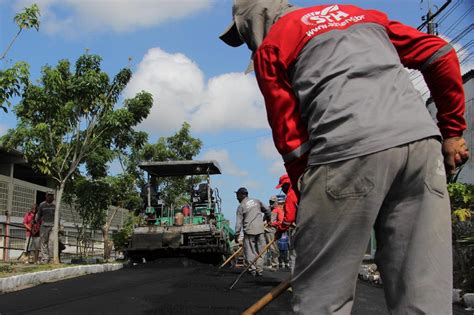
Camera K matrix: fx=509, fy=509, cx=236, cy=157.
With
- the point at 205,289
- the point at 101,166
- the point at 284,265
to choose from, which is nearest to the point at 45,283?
the point at 205,289

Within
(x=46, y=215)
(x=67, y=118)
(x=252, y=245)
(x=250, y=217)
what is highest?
(x=67, y=118)

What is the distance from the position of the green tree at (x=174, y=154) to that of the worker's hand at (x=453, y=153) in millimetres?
19120

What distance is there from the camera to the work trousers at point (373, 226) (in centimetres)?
161

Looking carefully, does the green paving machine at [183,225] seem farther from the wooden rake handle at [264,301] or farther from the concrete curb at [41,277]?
the wooden rake handle at [264,301]

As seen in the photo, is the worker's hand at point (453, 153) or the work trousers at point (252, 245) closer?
the worker's hand at point (453, 153)

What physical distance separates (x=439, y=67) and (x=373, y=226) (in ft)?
2.14

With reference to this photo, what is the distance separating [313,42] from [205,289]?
200 inches

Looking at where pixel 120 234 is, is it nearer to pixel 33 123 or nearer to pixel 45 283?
pixel 33 123

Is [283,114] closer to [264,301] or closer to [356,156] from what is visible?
[356,156]

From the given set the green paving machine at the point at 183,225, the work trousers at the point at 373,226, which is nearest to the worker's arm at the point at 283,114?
the work trousers at the point at 373,226

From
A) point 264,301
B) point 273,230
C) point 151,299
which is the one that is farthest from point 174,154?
point 264,301

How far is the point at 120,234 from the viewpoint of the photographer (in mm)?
17344

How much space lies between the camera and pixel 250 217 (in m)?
10.4

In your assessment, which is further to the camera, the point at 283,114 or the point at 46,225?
the point at 46,225
